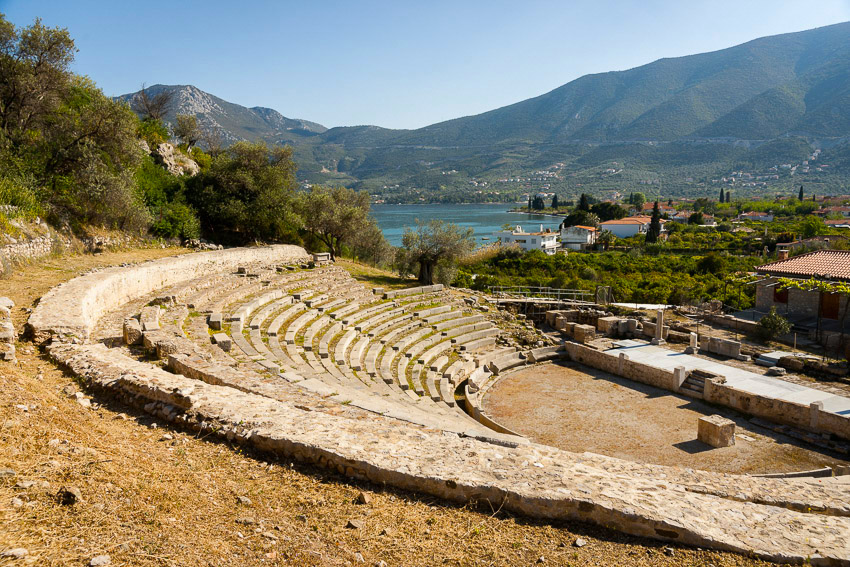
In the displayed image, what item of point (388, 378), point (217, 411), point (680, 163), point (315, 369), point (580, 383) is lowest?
point (580, 383)

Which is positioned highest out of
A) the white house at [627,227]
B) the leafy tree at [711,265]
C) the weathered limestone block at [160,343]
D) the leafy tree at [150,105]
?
the leafy tree at [150,105]

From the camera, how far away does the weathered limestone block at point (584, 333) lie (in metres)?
25.1

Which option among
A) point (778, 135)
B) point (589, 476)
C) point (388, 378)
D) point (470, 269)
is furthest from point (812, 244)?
point (778, 135)

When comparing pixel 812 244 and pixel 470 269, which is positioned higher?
pixel 812 244

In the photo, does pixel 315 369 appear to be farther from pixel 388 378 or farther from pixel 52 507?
pixel 52 507

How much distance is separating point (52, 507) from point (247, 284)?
17.3 m

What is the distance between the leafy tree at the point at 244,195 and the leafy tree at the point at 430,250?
787 centimetres

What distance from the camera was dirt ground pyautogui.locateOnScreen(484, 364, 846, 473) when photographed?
13367mm

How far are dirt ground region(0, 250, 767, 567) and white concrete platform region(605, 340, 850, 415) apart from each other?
14975 millimetres

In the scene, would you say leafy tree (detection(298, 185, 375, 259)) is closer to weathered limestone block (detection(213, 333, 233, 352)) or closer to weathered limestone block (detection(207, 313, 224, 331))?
weathered limestone block (detection(207, 313, 224, 331))

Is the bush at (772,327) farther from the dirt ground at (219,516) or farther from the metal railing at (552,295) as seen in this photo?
the dirt ground at (219,516)

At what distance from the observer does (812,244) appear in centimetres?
5056

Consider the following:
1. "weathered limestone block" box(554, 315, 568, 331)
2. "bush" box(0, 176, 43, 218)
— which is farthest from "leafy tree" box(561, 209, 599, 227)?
"bush" box(0, 176, 43, 218)

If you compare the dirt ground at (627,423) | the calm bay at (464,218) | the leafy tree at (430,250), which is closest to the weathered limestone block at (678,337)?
the dirt ground at (627,423)
